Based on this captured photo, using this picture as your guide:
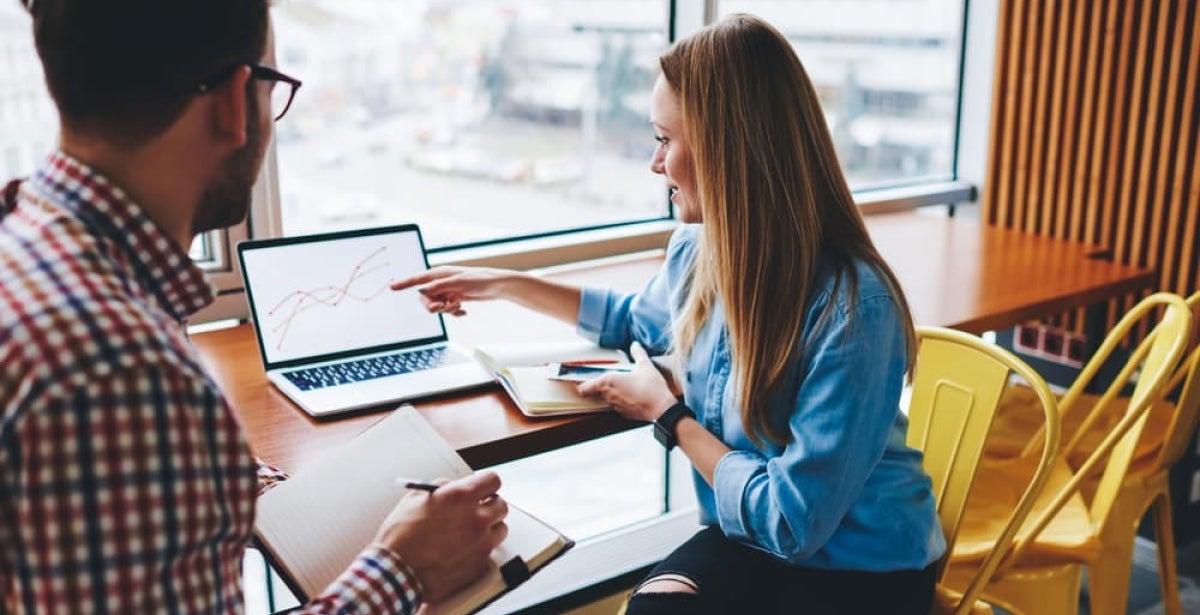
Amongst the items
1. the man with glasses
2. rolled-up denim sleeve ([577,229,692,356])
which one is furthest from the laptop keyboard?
the man with glasses

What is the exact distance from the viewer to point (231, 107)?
0.94m

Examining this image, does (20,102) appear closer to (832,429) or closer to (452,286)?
(452,286)

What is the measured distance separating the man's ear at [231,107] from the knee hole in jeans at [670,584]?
35.8 inches

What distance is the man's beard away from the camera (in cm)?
97

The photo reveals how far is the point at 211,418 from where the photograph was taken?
32.8 inches

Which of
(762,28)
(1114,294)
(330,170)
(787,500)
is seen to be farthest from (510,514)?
(1114,294)

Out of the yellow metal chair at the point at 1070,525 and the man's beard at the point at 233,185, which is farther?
the yellow metal chair at the point at 1070,525

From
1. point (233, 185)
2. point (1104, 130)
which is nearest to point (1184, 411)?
point (1104, 130)

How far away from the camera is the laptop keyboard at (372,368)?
1.77 metres

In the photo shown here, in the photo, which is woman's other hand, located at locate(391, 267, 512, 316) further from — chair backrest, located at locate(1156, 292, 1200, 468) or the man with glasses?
chair backrest, located at locate(1156, 292, 1200, 468)

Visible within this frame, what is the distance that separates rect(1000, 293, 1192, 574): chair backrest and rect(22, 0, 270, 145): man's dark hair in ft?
4.68

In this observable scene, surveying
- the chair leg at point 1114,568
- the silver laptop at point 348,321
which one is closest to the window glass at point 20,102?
the silver laptop at point 348,321

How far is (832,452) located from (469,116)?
1.41m

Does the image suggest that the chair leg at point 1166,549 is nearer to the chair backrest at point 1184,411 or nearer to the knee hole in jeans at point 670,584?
the chair backrest at point 1184,411
